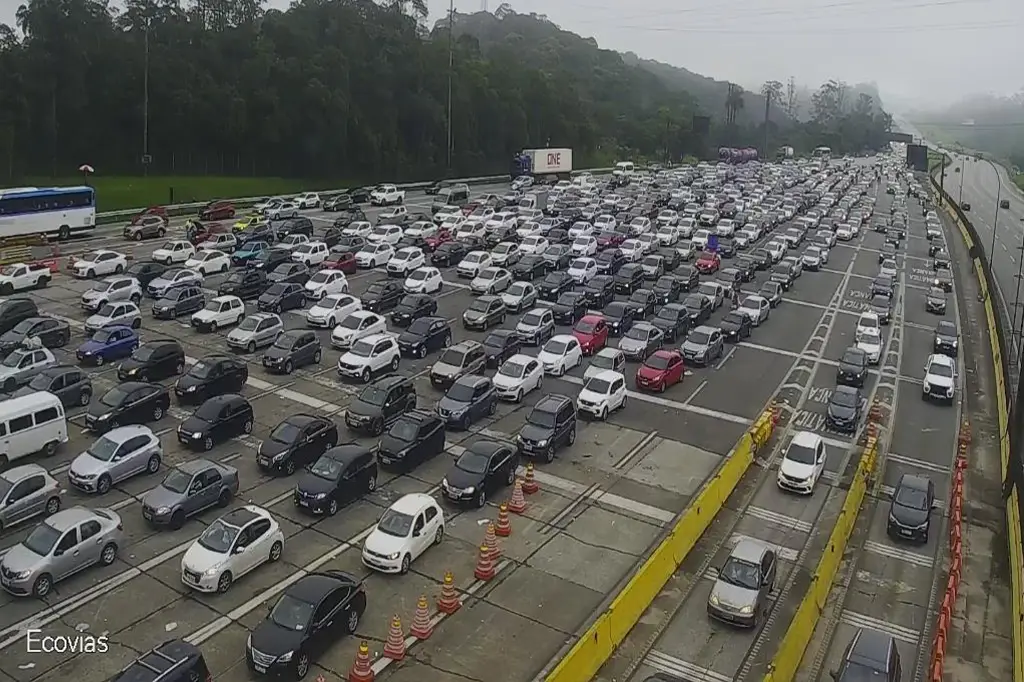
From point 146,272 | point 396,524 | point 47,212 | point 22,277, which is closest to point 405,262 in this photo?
point 146,272

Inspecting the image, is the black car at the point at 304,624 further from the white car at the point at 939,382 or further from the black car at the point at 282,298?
the white car at the point at 939,382

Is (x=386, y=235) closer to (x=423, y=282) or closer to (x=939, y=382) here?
(x=423, y=282)

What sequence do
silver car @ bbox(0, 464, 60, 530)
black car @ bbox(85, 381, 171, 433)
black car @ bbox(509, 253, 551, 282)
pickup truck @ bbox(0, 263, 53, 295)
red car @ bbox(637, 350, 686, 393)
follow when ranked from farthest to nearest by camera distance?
black car @ bbox(509, 253, 551, 282) < pickup truck @ bbox(0, 263, 53, 295) < red car @ bbox(637, 350, 686, 393) < black car @ bbox(85, 381, 171, 433) < silver car @ bbox(0, 464, 60, 530)

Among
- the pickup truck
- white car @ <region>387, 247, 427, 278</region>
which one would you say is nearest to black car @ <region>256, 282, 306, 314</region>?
white car @ <region>387, 247, 427, 278</region>

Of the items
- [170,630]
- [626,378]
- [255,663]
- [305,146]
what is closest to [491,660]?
[255,663]

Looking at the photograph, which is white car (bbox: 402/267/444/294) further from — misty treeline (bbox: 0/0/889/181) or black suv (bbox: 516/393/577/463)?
misty treeline (bbox: 0/0/889/181)

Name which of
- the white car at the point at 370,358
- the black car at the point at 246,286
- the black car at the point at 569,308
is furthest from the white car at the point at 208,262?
the black car at the point at 569,308
